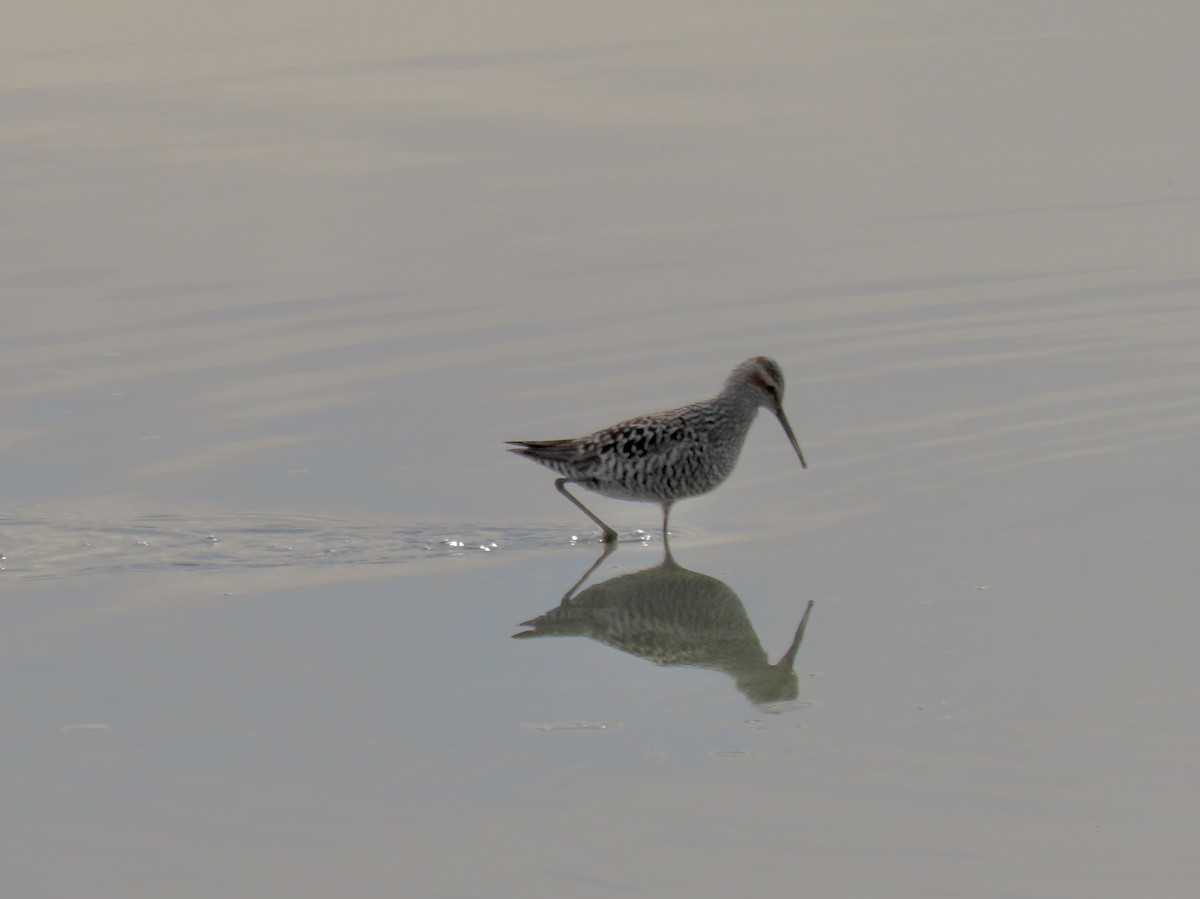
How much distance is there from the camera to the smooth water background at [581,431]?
629 centimetres

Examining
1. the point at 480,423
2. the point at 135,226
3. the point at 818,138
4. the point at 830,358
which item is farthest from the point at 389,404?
the point at 818,138

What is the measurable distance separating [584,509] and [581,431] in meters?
0.72

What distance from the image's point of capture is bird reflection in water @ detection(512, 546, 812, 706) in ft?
24.8

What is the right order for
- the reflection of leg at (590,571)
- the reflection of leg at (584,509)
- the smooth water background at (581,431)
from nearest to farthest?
the smooth water background at (581,431) < the reflection of leg at (590,571) < the reflection of leg at (584,509)

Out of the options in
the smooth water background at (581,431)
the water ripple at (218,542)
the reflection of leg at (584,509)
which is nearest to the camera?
the smooth water background at (581,431)

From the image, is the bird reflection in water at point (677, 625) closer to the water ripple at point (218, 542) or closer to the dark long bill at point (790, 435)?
the water ripple at point (218, 542)

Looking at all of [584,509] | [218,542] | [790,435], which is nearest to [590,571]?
[584,509]

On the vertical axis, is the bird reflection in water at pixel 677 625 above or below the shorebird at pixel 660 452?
below

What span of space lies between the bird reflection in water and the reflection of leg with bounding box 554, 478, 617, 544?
1.58ft

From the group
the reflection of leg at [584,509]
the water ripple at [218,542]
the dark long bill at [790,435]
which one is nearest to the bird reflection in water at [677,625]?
the reflection of leg at [584,509]

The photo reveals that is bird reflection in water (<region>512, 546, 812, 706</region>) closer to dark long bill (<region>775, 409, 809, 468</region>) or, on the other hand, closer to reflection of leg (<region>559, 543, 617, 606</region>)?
reflection of leg (<region>559, 543, 617, 606</region>)

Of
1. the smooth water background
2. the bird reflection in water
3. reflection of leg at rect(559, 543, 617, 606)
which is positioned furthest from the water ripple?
the bird reflection in water

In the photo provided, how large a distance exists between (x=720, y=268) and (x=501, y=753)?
617cm

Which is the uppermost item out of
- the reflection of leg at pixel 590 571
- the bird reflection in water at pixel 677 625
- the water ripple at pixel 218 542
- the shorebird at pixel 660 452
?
the shorebird at pixel 660 452
